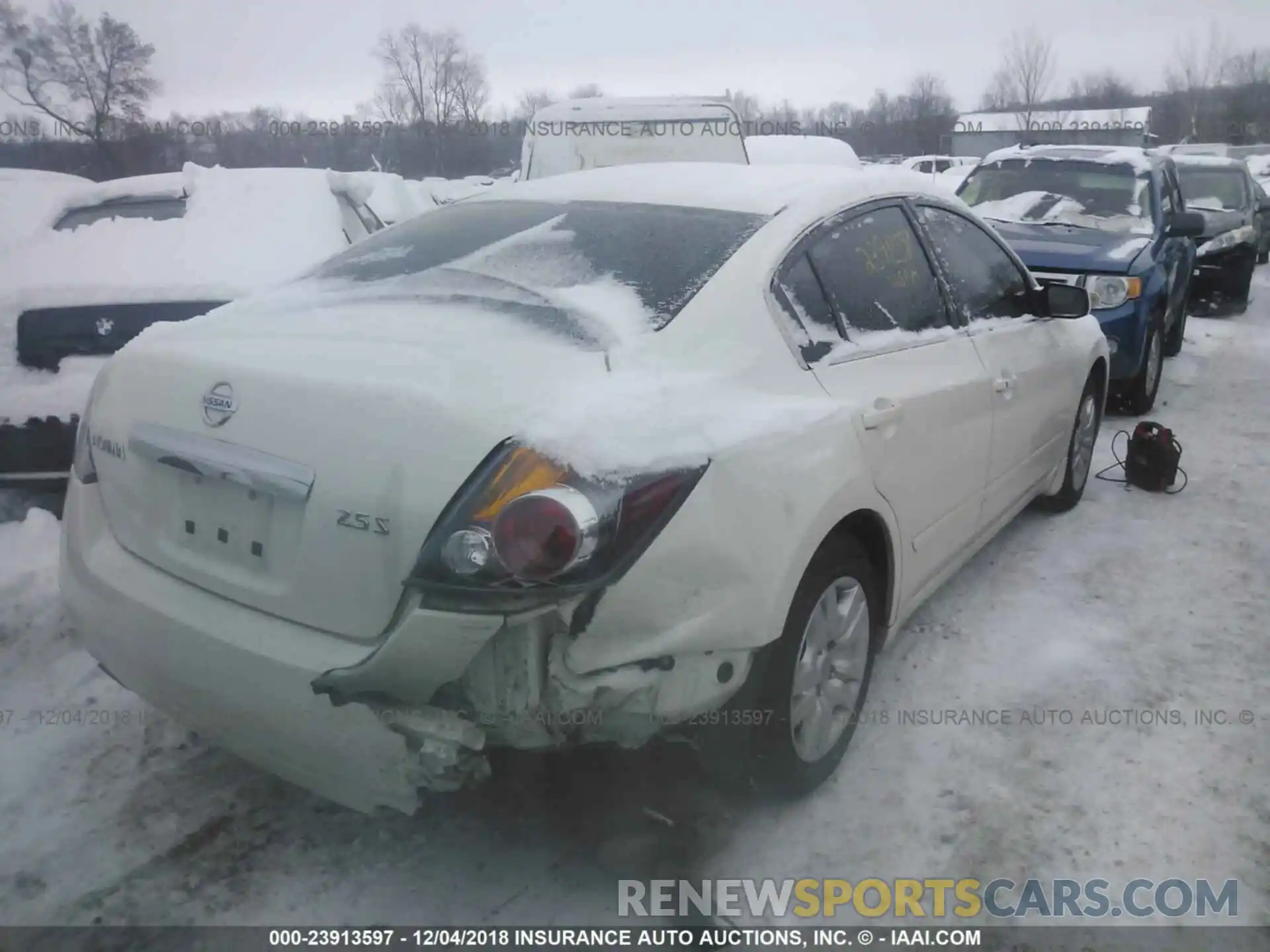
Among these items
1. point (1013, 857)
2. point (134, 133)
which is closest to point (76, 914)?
point (1013, 857)

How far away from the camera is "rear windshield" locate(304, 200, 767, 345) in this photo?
8.00ft

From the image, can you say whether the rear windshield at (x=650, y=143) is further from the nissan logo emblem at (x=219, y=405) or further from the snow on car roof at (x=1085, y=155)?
the nissan logo emblem at (x=219, y=405)

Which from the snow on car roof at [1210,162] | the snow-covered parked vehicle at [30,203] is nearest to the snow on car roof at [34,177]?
the snow-covered parked vehicle at [30,203]

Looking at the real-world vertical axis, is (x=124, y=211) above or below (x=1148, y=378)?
above

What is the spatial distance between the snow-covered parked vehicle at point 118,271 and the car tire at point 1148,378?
16.8ft

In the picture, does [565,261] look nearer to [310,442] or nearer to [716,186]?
[716,186]

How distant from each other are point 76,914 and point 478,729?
43.5 inches

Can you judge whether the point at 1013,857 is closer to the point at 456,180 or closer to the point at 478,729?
the point at 478,729

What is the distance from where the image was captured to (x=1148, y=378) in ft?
22.9

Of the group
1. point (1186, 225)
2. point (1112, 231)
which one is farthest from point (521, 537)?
point (1186, 225)

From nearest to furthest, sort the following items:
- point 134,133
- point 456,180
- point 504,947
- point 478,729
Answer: point 478,729 < point 504,947 < point 134,133 < point 456,180

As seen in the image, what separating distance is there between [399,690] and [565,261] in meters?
1.24

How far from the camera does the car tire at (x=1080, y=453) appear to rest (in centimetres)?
486

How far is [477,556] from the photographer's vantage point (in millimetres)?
1913
